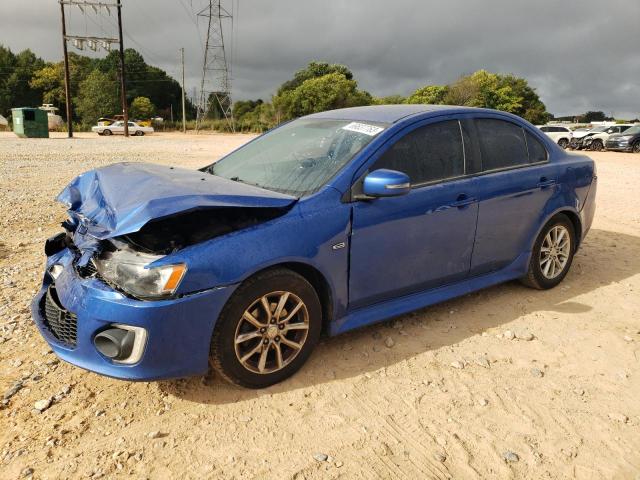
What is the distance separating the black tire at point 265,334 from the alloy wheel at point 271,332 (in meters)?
0.01

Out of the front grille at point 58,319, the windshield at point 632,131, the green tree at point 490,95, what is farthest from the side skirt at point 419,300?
the green tree at point 490,95

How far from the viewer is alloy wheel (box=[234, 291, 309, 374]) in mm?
2883

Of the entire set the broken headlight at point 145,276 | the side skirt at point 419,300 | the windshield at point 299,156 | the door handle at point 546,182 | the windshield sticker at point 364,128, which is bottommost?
the side skirt at point 419,300

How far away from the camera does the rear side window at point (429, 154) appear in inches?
140

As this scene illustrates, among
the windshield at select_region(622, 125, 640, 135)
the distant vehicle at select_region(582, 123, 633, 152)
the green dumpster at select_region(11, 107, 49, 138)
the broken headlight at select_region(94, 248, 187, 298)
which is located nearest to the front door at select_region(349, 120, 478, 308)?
the broken headlight at select_region(94, 248, 187, 298)

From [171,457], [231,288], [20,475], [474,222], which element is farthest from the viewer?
[474,222]

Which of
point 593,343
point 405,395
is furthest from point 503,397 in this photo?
point 593,343

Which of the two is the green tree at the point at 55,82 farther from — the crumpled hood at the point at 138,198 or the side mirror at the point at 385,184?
the side mirror at the point at 385,184

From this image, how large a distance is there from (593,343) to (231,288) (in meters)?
2.69

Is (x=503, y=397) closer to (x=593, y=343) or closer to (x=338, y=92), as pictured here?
(x=593, y=343)

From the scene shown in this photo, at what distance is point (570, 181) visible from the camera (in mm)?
4660

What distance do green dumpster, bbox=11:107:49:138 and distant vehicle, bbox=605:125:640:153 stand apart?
3333 centimetres

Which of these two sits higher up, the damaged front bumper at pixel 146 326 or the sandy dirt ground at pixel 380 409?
the damaged front bumper at pixel 146 326

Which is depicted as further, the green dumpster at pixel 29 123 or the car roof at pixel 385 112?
the green dumpster at pixel 29 123
